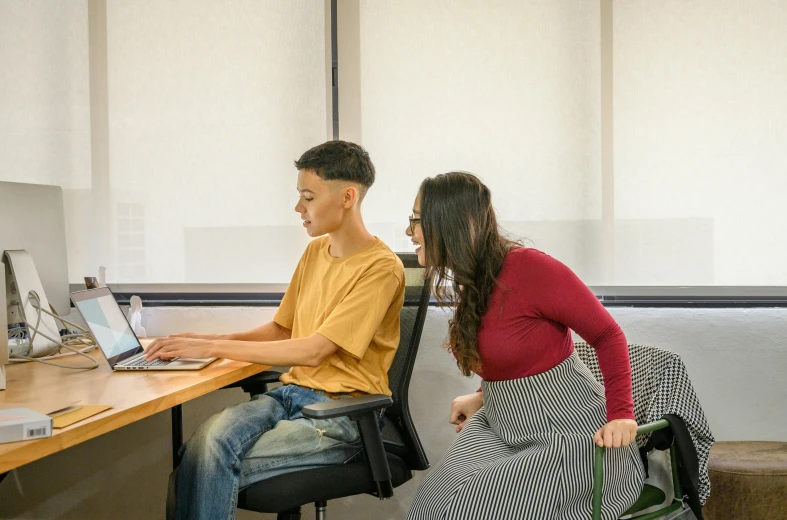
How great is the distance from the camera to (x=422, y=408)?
2877mm

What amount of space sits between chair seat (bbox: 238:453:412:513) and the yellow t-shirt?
0.82 feet

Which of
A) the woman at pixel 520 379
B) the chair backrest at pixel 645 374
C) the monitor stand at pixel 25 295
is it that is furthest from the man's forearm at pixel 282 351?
the chair backrest at pixel 645 374

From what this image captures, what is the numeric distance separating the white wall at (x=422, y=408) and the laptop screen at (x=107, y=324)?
608mm

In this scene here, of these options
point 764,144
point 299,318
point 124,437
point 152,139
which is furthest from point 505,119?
point 124,437

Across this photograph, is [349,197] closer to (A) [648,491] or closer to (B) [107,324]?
(B) [107,324]

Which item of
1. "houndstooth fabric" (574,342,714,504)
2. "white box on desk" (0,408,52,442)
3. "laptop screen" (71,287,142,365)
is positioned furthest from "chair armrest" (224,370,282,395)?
"houndstooth fabric" (574,342,714,504)

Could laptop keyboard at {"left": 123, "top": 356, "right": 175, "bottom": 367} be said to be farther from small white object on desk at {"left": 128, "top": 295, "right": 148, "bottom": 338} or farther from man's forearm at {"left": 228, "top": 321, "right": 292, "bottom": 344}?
small white object on desk at {"left": 128, "top": 295, "right": 148, "bottom": 338}

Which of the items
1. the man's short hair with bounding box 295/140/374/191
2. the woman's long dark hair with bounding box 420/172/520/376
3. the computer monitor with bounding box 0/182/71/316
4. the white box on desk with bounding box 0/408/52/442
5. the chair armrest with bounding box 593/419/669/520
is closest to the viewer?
the white box on desk with bounding box 0/408/52/442

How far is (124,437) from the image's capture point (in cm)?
316

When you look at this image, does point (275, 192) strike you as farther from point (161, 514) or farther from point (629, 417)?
point (629, 417)

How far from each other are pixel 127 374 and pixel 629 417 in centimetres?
133

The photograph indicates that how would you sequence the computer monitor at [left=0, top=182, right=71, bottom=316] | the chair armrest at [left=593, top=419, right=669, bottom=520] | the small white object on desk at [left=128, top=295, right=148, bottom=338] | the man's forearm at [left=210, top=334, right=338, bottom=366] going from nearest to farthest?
the chair armrest at [left=593, top=419, right=669, bottom=520] → the man's forearm at [left=210, top=334, right=338, bottom=366] → the computer monitor at [left=0, top=182, right=71, bottom=316] → the small white object on desk at [left=128, top=295, right=148, bottom=338]

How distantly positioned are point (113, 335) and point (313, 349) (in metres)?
0.67

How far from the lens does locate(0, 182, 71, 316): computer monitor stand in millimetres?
2426
